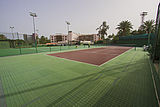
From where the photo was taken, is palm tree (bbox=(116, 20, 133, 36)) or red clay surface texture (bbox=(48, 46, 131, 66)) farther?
palm tree (bbox=(116, 20, 133, 36))

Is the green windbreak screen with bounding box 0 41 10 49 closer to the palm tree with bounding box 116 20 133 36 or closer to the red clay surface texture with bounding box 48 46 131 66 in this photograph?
the red clay surface texture with bounding box 48 46 131 66

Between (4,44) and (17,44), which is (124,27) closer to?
(17,44)

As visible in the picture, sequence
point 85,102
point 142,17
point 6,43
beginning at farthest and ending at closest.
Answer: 1. point 142,17
2. point 6,43
3. point 85,102

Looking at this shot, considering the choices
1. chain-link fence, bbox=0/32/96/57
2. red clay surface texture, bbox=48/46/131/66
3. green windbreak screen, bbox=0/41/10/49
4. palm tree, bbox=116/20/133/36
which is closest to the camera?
red clay surface texture, bbox=48/46/131/66

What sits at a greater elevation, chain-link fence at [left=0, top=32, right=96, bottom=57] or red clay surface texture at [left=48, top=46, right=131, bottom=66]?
chain-link fence at [left=0, top=32, right=96, bottom=57]

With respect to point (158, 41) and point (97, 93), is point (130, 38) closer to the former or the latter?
point (158, 41)

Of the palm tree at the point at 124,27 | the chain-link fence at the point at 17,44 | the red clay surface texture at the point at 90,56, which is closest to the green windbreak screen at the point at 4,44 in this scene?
the chain-link fence at the point at 17,44

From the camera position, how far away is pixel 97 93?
8.46 feet

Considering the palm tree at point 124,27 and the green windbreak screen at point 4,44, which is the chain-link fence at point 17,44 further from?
the palm tree at point 124,27

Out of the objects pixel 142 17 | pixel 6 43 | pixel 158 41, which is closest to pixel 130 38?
pixel 142 17

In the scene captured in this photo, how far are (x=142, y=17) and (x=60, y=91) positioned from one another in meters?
54.8

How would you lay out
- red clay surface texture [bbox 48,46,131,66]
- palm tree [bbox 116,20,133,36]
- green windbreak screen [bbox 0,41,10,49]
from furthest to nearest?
palm tree [bbox 116,20,133,36], green windbreak screen [bbox 0,41,10,49], red clay surface texture [bbox 48,46,131,66]

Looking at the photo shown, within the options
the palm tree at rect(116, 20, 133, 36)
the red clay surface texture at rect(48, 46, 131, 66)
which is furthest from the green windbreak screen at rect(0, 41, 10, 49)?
the palm tree at rect(116, 20, 133, 36)

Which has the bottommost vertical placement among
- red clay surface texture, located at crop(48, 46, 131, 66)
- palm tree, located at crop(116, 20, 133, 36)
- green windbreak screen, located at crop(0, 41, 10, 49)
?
red clay surface texture, located at crop(48, 46, 131, 66)
